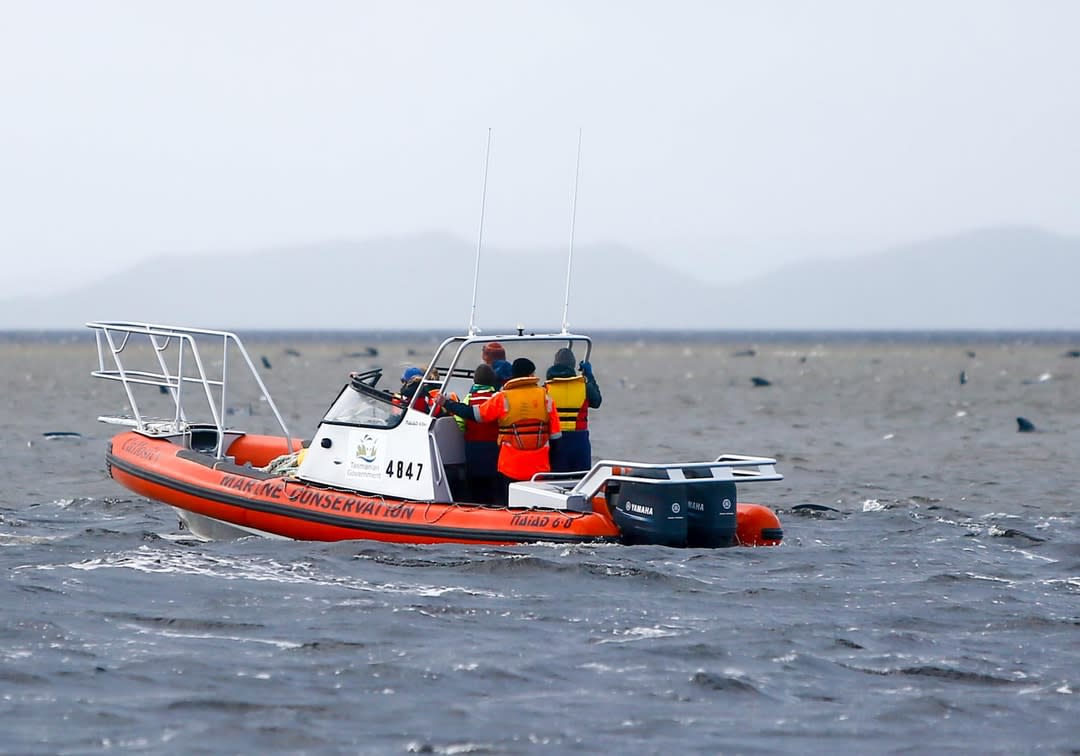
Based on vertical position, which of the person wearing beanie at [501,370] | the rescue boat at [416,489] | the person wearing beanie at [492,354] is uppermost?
the person wearing beanie at [492,354]

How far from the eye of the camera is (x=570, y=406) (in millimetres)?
13633

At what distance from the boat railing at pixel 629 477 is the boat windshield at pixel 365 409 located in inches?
63.2

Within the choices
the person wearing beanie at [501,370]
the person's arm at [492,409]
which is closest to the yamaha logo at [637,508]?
the person's arm at [492,409]

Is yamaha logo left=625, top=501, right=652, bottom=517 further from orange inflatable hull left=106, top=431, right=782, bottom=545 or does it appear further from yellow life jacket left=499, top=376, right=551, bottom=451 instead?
yellow life jacket left=499, top=376, right=551, bottom=451

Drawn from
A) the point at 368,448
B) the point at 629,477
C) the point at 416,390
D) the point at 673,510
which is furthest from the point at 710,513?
the point at 368,448

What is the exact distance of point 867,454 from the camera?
25.3 meters

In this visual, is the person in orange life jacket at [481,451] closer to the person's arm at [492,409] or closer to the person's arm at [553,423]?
the person's arm at [492,409]

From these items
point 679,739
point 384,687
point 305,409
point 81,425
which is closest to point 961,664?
point 679,739

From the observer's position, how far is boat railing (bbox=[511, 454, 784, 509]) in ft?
40.6

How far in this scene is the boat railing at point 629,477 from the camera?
12.4 m

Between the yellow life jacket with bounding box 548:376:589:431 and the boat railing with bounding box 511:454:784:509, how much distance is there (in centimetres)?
53

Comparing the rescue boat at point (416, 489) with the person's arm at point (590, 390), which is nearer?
the rescue boat at point (416, 489)

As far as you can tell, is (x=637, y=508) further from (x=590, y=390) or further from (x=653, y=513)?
(x=590, y=390)

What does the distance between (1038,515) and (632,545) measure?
6317 millimetres
